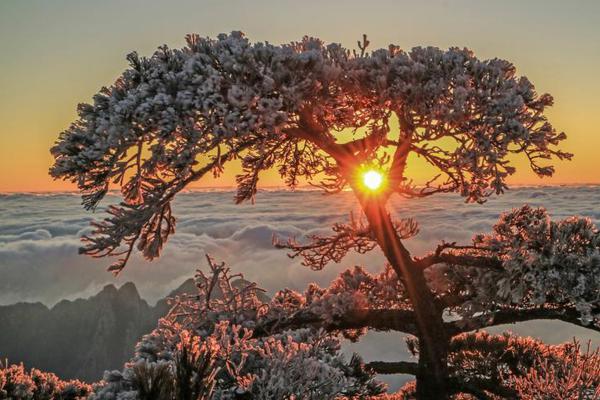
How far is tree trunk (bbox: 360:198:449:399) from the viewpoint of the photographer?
13680mm

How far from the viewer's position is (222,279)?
42.6 ft

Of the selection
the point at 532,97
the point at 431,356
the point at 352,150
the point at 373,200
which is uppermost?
the point at 532,97

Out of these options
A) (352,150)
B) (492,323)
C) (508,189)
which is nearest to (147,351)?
(352,150)

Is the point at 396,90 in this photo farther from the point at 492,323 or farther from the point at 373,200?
the point at 492,323

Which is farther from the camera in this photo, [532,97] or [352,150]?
[352,150]

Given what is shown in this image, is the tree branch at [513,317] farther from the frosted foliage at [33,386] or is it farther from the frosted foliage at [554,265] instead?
the frosted foliage at [33,386]

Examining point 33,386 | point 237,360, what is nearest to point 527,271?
point 237,360

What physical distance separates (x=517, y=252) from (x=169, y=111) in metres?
7.64

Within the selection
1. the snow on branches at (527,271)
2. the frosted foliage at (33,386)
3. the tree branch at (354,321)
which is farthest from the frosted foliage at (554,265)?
the frosted foliage at (33,386)

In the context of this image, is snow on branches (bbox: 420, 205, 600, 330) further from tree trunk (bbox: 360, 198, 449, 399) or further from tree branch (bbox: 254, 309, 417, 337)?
tree branch (bbox: 254, 309, 417, 337)

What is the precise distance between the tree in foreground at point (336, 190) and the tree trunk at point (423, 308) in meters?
0.03

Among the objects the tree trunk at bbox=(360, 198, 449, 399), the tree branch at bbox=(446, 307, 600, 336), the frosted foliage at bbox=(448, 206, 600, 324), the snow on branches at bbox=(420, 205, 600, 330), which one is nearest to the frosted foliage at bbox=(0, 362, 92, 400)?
the tree trunk at bbox=(360, 198, 449, 399)

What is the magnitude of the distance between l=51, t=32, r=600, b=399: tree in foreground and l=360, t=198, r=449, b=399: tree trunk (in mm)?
34

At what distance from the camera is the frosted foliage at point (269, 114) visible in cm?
923
